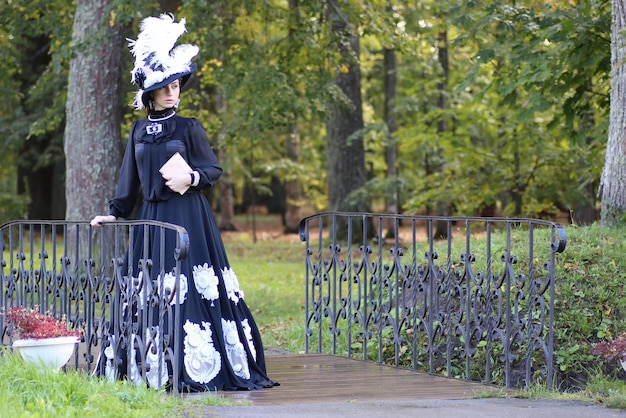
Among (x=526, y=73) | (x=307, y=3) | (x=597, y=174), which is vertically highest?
(x=307, y=3)

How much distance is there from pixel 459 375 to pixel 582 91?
15.3ft

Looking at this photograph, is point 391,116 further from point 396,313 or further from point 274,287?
point 396,313

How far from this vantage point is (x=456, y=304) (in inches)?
336

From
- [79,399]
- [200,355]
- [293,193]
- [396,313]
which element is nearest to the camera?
[79,399]

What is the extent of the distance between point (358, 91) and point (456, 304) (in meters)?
13.3

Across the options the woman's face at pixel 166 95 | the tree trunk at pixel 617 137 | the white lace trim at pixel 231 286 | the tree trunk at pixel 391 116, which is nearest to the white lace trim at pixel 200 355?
the white lace trim at pixel 231 286

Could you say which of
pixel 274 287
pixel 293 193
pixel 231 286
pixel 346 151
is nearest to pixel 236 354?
pixel 231 286

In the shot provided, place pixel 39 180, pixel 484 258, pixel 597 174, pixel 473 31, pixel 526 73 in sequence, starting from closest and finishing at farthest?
pixel 484 258 → pixel 526 73 → pixel 473 31 → pixel 597 174 → pixel 39 180

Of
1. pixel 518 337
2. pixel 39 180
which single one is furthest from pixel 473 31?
pixel 39 180

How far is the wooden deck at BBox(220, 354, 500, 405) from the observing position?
6084mm

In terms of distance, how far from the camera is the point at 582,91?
11.4 meters

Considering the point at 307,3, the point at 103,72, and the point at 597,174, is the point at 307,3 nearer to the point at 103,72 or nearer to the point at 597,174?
the point at 103,72

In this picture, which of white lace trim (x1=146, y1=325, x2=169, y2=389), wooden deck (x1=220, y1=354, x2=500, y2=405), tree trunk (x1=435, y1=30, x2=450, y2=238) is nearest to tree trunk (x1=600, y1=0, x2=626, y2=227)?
wooden deck (x1=220, y1=354, x2=500, y2=405)

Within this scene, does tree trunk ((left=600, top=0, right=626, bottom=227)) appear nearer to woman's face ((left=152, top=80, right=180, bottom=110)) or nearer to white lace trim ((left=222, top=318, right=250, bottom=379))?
white lace trim ((left=222, top=318, right=250, bottom=379))
